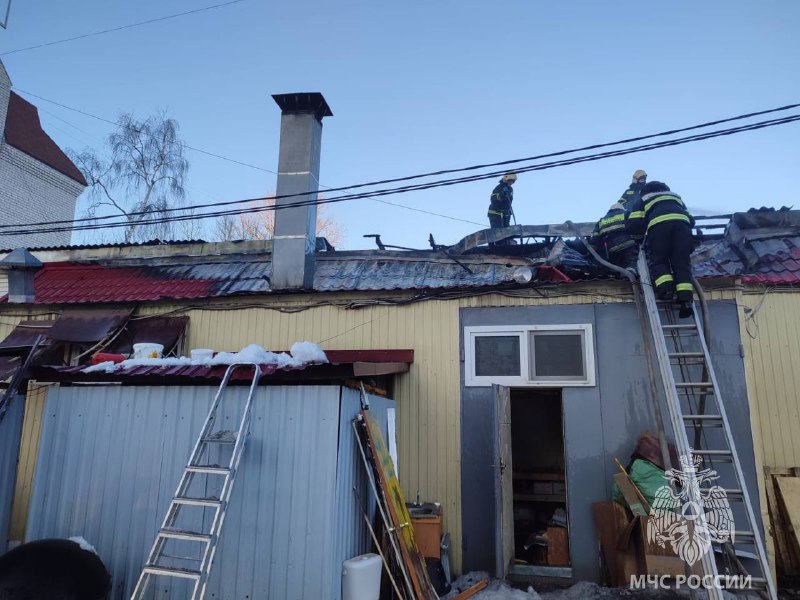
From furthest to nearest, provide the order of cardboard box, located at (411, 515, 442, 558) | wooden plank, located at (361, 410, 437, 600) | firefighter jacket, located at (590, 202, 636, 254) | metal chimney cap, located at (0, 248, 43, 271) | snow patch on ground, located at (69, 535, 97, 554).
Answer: metal chimney cap, located at (0, 248, 43, 271)
firefighter jacket, located at (590, 202, 636, 254)
cardboard box, located at (411, 515, 442, 558)
wooden plank, located at (361, 410, 437, 600)
snow patch on ground, located at (69, 535, 97, 554)

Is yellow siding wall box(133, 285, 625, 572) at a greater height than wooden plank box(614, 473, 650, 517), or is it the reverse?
yellow siding wall box(133, 285, 625, 572)

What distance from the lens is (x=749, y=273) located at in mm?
7797

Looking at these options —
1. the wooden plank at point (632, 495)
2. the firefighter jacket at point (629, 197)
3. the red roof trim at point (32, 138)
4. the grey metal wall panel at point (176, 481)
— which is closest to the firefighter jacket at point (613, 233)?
the firefighter jacket at point (629, 197)

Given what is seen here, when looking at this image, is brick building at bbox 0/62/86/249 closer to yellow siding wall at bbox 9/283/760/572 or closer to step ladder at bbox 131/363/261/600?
yellow siding wall at bbox 9/283/760/572

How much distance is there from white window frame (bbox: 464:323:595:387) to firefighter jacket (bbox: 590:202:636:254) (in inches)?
50.3

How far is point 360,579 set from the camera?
507cm

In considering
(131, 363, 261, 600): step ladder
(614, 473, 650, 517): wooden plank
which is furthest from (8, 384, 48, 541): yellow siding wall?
(614, 473, 650, 517): wooden plank

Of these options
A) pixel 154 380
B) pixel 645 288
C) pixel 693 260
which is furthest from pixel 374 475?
pixel 693 260

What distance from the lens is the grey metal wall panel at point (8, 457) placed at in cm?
601

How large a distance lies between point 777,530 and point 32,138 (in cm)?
2426

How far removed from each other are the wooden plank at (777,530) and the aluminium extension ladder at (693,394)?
1.05 metres

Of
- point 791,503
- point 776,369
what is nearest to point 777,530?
point 791,503

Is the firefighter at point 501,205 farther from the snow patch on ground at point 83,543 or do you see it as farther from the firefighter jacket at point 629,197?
the snow patch on ground at point 83,543

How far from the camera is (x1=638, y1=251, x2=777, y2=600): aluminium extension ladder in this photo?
5385mm
